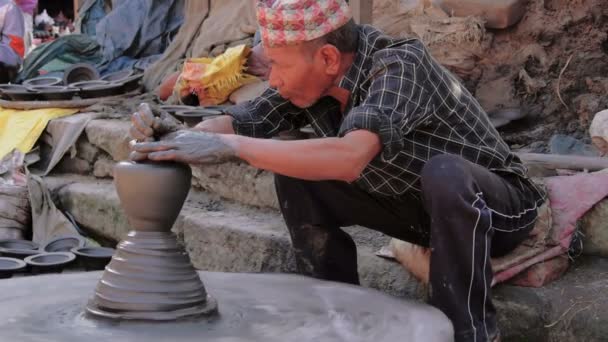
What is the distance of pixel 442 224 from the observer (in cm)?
268

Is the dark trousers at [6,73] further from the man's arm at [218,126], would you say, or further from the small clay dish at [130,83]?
the man's arm at [218,126]

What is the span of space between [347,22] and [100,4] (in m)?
7.21

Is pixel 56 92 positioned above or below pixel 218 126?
below

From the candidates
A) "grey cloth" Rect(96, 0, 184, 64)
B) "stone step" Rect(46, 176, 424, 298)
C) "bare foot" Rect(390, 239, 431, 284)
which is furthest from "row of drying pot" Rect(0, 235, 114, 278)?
"grey cloth" Rect(96, 0, 184, 64)

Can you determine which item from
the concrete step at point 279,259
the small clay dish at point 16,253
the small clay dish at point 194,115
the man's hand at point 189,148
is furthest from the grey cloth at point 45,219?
the man's hand at point 189,148

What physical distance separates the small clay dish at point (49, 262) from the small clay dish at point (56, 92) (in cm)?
218

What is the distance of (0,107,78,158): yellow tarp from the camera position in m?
6.13

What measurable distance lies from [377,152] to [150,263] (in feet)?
2.34

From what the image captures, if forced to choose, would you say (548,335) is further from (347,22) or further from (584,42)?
(584,42)

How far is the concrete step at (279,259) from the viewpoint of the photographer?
3.09 m

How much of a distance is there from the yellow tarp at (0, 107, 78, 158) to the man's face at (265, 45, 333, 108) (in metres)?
3.63

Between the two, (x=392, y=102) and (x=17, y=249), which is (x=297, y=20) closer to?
(x=392, y=102)

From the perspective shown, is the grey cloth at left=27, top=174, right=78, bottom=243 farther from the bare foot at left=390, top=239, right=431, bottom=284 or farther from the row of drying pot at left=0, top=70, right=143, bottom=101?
the bare foot at left=390, top=239, right=431, bottom=284

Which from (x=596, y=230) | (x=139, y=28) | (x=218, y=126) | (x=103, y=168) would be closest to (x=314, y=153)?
(x=218, y=126)
